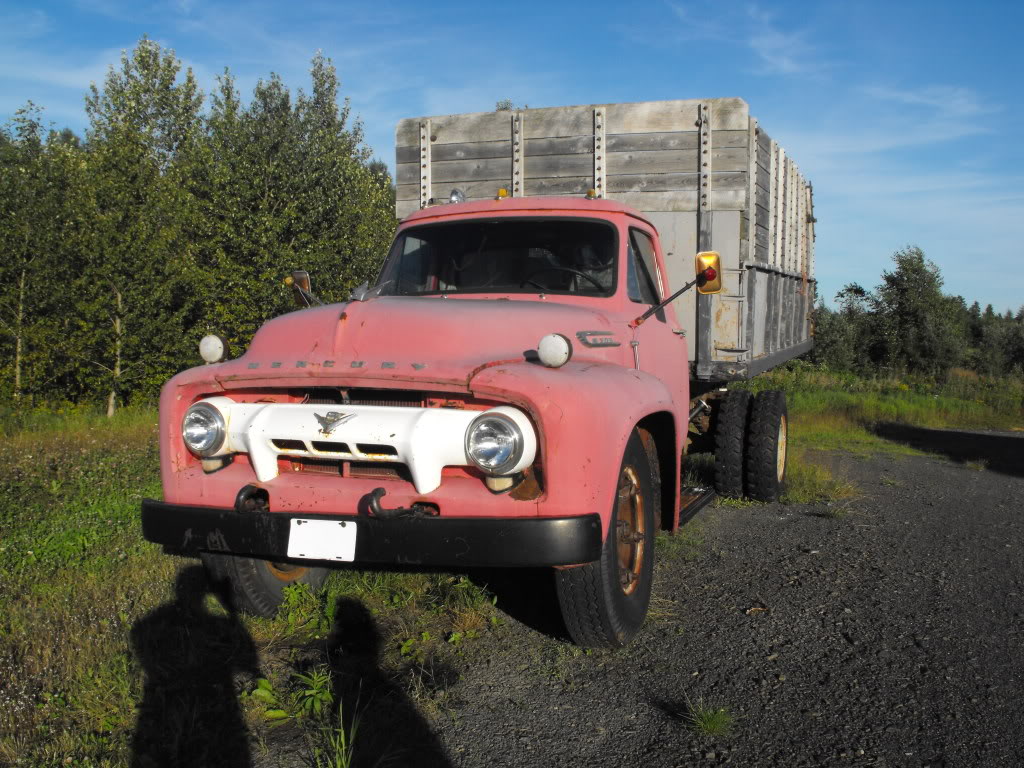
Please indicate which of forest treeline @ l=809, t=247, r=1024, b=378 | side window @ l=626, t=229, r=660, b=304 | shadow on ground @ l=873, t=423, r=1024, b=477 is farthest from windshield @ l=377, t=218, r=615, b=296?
forest treeline @ l=809, t=247, r=1024, b=378

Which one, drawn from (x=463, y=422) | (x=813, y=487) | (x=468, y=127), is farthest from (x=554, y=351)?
(x=813, y=487)

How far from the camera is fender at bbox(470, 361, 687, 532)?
3.04 meters

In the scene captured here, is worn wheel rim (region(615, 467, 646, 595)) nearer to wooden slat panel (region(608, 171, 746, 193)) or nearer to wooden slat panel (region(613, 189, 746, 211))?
wooden slat panel (region(613, 189, 746, 211))

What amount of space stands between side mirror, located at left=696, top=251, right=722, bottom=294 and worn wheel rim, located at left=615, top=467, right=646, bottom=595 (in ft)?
3.89

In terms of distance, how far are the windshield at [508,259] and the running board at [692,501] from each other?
1.45 meters

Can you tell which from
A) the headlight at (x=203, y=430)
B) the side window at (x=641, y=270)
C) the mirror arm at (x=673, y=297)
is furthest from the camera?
the side window at (x=641, y=270)

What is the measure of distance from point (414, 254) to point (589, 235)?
1029 mm

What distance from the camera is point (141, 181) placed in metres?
16.6

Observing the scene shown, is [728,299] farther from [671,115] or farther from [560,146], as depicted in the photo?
[560,146]

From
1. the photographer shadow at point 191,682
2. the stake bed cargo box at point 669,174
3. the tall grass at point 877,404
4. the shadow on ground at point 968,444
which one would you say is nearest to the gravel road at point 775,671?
the photographer shadow at point 191,682

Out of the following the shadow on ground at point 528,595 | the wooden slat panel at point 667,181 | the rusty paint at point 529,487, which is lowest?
the shadow on ground at point 528,595

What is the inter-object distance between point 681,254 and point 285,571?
3.76 meters

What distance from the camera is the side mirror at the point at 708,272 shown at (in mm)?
4332

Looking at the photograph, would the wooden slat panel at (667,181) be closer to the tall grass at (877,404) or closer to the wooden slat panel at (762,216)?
the wooden slat panel at (762,216)
